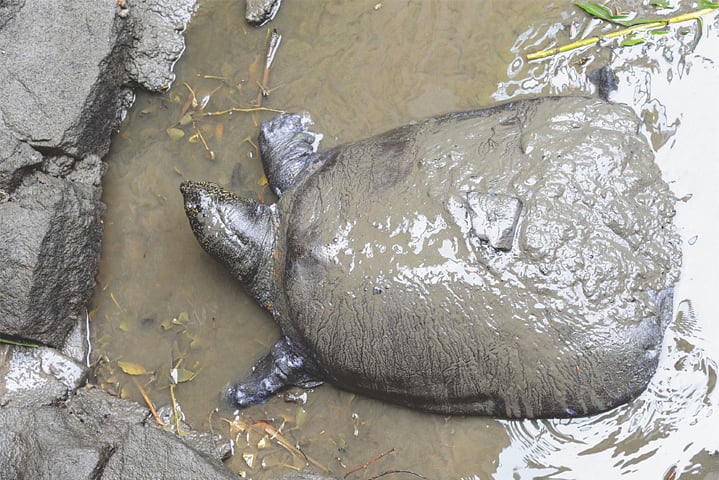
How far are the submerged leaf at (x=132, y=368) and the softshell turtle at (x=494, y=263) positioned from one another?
1103 millimetres

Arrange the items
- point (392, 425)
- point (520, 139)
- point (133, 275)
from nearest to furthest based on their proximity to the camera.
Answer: point (520, 139), point (392, 425), point (133, 275)

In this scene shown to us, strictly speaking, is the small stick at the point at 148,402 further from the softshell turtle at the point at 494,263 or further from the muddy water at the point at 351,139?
the softshell turtle at the point at 494,263

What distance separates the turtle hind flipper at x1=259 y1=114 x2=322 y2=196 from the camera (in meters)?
4.25

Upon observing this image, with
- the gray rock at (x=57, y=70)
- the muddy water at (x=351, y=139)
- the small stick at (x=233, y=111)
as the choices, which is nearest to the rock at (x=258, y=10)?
the muddy water at (x=351, y=139)

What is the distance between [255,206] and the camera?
425 centimetres

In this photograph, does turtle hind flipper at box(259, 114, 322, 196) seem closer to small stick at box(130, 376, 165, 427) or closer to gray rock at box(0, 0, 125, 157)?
gray rock at box(0, 0, 125, 157)

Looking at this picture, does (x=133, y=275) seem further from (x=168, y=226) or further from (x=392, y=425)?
(x=392, y=425)

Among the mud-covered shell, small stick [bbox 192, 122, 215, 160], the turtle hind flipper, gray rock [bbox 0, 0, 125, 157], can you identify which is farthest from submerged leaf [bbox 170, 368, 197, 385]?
gray rock [bbox 0, 0, 125, 157]

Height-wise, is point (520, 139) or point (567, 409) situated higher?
point (520, 139)

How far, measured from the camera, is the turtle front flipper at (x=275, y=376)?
13.5 ft

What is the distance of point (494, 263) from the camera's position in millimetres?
3354

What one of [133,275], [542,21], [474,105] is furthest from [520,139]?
[133,275]

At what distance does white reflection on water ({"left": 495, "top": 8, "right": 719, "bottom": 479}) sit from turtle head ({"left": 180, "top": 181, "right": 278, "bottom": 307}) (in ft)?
5.68

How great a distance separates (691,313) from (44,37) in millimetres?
4115
